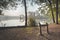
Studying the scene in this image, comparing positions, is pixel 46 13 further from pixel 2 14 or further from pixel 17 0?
pixel 2 14

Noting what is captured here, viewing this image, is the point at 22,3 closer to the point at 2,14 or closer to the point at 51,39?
the point at 2,14

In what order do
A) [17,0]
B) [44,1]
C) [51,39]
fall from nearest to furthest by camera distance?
[51,39], [17,0], [44,1]

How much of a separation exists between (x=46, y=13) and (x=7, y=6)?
173 inches

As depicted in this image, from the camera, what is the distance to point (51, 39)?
6008 millimetres

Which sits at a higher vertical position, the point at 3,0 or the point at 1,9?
the point at 3,0

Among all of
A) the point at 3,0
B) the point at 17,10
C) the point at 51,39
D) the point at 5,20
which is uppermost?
→ the point at 3,0

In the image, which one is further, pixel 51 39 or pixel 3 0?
pixel 3 0

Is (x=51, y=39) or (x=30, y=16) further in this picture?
(x=30, y=16)

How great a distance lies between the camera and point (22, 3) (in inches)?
423

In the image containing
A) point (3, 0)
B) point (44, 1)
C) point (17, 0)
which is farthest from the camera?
point (44, 1)

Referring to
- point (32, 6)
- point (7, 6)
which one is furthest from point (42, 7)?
point (7, 6)

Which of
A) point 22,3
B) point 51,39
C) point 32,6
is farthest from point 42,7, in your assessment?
point 51,39

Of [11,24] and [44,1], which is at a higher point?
[44,1]

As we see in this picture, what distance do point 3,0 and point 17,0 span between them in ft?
4.02
